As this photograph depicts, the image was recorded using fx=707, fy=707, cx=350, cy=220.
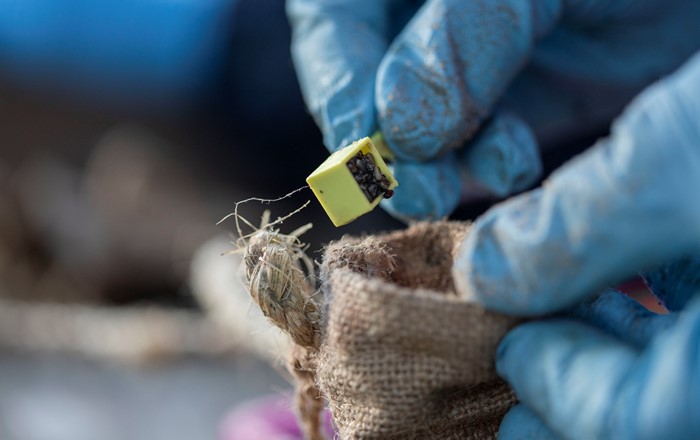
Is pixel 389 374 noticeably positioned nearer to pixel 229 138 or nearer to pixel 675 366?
pixel 675 366

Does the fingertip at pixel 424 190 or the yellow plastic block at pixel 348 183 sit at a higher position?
the yellow plastic block at pixel 348 183

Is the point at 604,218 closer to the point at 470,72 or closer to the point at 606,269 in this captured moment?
the point at 606,269

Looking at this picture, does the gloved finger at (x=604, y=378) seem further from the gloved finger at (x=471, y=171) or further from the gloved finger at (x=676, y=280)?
the gloved finger at (x=471, y=171)

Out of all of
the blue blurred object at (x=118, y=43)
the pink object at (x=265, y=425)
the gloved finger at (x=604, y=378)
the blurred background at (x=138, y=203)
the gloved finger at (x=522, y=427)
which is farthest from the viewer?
the blue blurred object at (x=118, y=43)

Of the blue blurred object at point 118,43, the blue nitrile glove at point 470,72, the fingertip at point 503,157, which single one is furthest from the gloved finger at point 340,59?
the blue blurred object at point 118,43

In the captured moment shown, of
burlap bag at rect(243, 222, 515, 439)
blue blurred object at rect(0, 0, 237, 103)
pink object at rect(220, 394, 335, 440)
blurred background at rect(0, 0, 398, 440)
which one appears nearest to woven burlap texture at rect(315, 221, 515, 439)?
burlap bag at rect(243, 222, 515, 439)

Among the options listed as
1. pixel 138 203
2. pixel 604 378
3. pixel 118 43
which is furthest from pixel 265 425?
pixel 118 43

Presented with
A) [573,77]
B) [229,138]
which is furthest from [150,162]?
[573,77]
